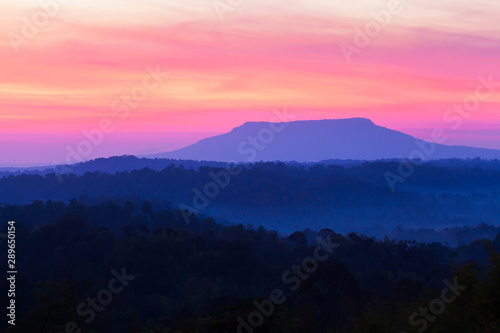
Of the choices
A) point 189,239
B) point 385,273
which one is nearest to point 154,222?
point 189,239

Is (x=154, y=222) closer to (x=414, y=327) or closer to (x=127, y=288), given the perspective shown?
(x=127, y=288)

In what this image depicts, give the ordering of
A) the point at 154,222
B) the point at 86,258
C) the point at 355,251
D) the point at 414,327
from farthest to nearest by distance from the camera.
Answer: the point at 154,222
the point at 355,251
the point at 86,258
the point at 414,327

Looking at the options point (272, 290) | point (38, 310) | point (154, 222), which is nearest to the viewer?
point (38, 310)

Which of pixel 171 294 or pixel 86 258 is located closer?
pixel 171 294

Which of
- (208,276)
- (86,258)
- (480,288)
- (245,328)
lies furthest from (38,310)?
(86,258)

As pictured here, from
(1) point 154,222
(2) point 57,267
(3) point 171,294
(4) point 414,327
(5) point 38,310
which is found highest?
(1) point 154,222

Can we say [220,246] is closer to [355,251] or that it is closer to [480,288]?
[355,251]

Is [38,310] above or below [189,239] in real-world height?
below
